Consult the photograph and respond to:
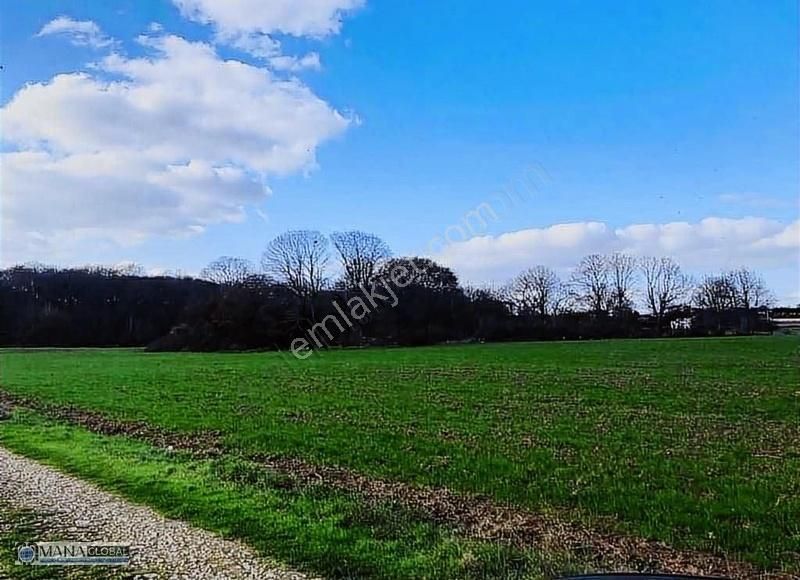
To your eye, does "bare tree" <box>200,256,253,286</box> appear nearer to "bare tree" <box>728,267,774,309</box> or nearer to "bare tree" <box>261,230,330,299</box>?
"bare tree" <box>261,230,330,299</box>

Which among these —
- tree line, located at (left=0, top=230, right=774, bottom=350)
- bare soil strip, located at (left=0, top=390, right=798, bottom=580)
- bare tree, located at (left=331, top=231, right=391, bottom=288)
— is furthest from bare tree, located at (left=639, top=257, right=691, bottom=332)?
bare soil strip, located at (left=0, top=390, right=798, bottom=580)

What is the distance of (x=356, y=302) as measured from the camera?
39219 millimetres

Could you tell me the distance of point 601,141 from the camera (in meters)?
11.9

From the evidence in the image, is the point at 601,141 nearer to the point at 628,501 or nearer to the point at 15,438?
the point at 628,501

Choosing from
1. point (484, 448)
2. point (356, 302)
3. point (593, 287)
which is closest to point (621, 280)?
point (593, 287)

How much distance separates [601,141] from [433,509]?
864 cm

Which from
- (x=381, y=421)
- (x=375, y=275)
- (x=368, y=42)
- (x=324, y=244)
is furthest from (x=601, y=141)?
(x=375, y=275)

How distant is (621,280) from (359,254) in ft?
88.6

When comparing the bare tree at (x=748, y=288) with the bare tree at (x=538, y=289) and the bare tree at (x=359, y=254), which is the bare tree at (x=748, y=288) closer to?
the bare tree at (x=538, y=289)

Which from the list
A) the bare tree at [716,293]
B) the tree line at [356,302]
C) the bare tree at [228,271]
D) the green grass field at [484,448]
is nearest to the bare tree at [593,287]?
the tree line at [356,302]

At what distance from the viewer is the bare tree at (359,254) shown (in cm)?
3538

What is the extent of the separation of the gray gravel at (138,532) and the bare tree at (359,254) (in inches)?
1142

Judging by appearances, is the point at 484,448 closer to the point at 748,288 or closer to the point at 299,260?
the point at 299,260

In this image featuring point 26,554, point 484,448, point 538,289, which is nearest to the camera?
point 26,554
